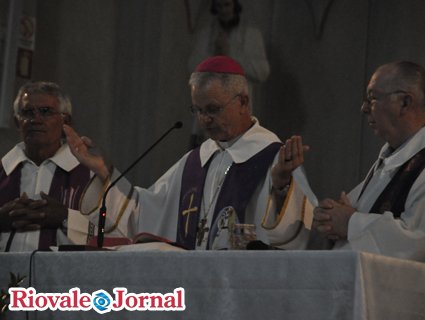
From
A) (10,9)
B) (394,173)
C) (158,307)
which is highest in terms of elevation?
(10,9)

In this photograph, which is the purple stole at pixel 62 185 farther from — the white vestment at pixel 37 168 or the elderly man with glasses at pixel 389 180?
the elderly man with glasses at pixel 389 180

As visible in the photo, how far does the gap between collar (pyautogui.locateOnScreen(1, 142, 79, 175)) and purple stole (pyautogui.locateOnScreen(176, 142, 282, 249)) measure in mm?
863

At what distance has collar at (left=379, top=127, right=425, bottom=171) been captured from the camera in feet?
17.3

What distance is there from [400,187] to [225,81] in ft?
4.62

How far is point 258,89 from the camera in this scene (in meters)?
9.12

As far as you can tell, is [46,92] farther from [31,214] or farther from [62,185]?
[31,214]

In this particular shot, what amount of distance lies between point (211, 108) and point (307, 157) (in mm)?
2973

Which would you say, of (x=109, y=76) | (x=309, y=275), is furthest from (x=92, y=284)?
(x=109, y=76)

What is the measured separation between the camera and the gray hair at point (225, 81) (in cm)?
621

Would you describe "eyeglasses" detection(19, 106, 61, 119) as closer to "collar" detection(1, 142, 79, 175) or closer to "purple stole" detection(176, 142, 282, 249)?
"collar" detection(1, 142, 79, 175)

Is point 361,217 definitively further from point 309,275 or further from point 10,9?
point 10,9

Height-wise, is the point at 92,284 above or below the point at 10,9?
below

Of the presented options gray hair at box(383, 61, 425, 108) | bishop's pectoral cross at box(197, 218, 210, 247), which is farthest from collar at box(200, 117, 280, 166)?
gray hair at box(383, 61, 425, 108)

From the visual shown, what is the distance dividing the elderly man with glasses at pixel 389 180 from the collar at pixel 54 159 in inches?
77.0
